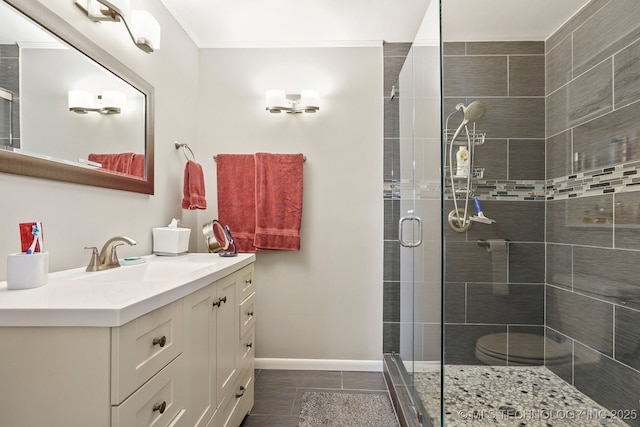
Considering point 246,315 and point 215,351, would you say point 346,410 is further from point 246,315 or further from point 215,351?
point 215,351

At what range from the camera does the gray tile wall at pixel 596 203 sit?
53.2 inches

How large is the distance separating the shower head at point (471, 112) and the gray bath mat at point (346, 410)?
153 cm

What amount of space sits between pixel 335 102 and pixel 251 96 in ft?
2.06

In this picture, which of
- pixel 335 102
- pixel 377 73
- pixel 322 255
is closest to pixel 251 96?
pixel 335 102

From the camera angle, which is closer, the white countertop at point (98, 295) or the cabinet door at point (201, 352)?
the white countertop at point (98, 295)

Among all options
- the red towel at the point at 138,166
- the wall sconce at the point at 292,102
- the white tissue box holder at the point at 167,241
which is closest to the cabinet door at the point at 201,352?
the white tissue box holder at the point at 167,241

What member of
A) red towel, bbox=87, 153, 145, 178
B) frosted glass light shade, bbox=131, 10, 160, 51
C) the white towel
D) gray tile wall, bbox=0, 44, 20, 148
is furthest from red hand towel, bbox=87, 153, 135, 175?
the white towel

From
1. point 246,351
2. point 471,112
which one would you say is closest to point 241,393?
point 246,351

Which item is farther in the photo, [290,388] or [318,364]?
[318,364]

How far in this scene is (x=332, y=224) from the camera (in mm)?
2471

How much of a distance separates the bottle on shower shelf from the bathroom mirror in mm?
1576

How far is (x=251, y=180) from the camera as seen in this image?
95.3 inches

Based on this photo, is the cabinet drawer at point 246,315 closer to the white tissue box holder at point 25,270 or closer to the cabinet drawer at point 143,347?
the cabinet drawer at point 143,347

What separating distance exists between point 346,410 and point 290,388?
1.40 feet
